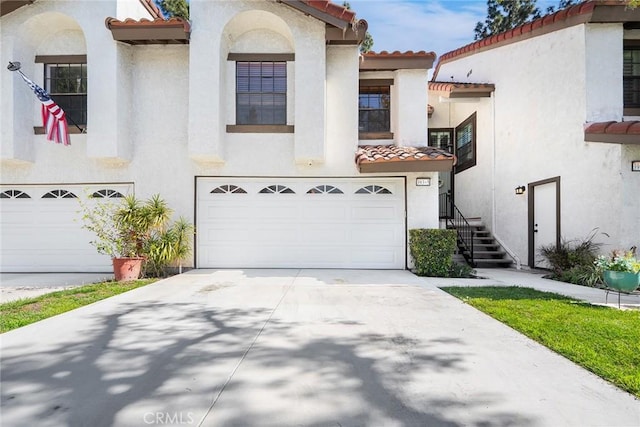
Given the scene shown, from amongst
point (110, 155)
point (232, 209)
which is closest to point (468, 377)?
point (232, 209)

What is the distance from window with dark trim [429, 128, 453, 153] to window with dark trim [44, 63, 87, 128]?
11440mm

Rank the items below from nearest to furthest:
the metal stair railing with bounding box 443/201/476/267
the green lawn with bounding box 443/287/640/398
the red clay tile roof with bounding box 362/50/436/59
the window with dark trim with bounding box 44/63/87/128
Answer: the green lawn with bounding box 443/287/640/398 < the red clay tile roof with bounding box 362/50/436/59 < the window with dark trim with bounding box 44/63/87/128 < the metal stair railing with bounding box 443/201/476/267

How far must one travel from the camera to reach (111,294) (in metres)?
6.04

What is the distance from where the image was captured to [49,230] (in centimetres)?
880

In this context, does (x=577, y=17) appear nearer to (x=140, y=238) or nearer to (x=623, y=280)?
(x=623, y=280)

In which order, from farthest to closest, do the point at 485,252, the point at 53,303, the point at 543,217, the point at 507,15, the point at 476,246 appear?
the point at 507,15
the point at 476,246
the point at 485,252
the point at 543,217
the point at 53,303

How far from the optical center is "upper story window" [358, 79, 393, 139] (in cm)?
949

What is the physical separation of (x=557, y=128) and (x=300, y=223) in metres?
6.89

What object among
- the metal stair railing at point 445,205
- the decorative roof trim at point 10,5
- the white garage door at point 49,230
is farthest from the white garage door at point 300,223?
the decorative roof trim at point 10,5

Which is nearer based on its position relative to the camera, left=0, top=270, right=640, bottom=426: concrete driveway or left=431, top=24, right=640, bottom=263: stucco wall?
left=0, top=270, right=640, bottom=426: concrete driveway

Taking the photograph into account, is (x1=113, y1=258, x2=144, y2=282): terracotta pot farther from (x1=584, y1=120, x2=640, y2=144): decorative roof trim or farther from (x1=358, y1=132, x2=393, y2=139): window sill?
(x1=584, y1=120, x2=640, y2=144): decorative roof trim

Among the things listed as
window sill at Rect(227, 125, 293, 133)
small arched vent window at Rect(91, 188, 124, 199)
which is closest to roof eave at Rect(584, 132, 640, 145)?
window sill at Rect(227, 125, 293, 133)

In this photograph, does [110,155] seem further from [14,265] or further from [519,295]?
[519,295]

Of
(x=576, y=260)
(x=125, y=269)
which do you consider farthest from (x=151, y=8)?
(x=576, y=260)
